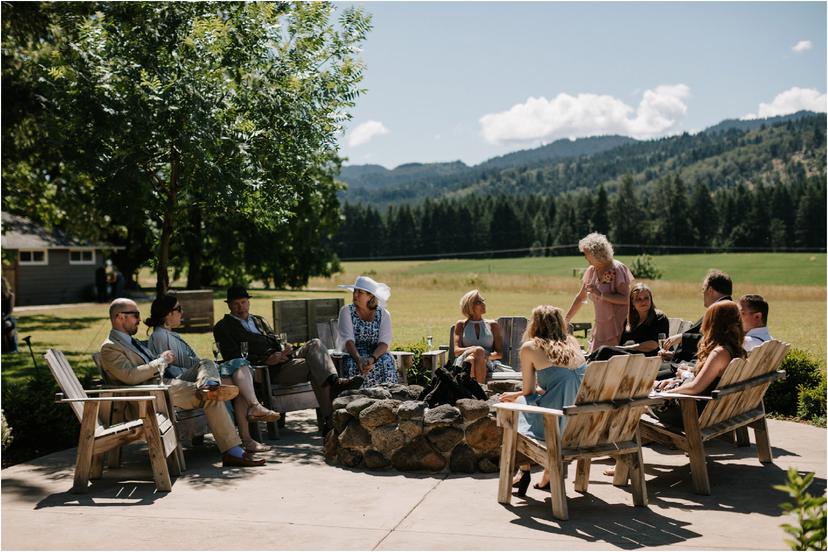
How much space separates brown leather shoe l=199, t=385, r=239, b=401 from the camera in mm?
6630

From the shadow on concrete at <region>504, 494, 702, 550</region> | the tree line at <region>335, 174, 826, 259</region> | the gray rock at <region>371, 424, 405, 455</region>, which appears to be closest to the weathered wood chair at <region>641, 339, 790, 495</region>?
the shadow on concrete at <region>504, 494, 702, 550</region>

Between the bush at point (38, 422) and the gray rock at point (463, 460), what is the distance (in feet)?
11.2

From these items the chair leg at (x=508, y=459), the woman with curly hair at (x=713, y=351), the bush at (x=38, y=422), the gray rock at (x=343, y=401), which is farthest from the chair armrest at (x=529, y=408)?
the bush at (x=38, y=422)

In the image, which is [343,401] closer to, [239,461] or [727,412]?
[239,461]

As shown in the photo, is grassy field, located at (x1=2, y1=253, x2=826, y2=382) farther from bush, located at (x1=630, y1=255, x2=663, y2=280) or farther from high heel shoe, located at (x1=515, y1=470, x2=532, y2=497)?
bush, located at (x1=630, y1=255, x2=663, y2=280)

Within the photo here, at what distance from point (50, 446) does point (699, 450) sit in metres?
5.59

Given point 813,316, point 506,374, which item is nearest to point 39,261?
point 813,316

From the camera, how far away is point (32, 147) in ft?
44.9

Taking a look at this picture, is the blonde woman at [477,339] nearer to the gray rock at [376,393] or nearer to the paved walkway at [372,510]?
the gray rock at [376,393]

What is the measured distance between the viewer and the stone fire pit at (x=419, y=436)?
6.42 metres

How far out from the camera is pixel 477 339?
8328 millimetres

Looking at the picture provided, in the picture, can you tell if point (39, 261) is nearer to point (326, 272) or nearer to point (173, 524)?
point (326, 272)

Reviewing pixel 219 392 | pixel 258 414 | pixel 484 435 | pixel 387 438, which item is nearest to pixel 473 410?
pixel 484 435

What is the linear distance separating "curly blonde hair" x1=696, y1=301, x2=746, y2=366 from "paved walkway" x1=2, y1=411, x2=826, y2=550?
95cm
